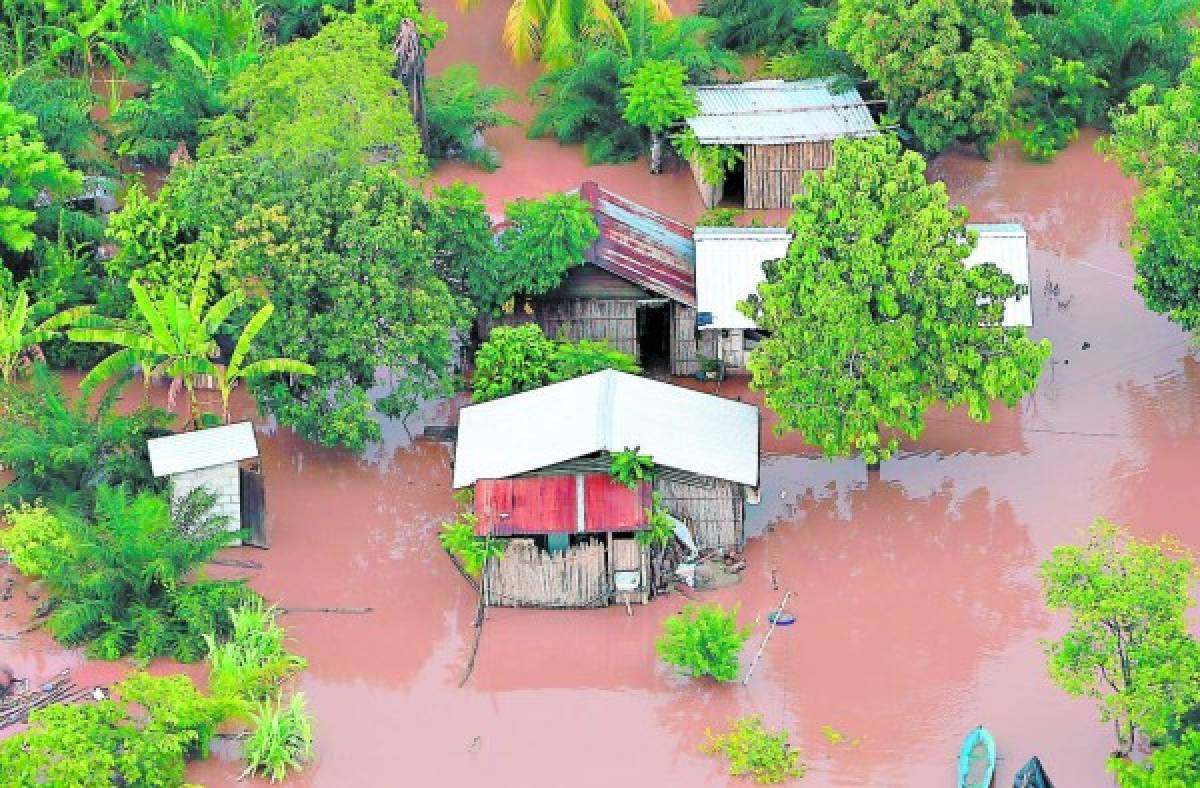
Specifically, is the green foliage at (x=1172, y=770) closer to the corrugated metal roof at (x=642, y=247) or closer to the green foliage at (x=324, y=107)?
the corrugated metal roof at (x=642, y=247)

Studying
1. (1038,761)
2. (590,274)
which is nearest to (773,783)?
(1038,761)

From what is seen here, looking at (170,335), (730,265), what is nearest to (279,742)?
(170,335)

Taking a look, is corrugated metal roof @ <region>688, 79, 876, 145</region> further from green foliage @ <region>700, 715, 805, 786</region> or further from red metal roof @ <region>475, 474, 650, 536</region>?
green foliage @ <region>700, 715, 805, 786</region>

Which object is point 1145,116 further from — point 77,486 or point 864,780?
point 77,486

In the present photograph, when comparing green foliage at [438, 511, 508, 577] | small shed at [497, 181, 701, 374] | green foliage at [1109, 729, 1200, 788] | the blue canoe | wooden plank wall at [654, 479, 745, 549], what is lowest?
the blue canoe

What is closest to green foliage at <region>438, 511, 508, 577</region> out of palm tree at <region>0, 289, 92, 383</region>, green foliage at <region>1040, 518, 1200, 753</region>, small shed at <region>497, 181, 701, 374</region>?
small shed at <region>497, 181, 701, 374</region>

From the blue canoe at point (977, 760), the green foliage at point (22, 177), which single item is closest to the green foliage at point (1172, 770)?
the blue canoe at point (977, 760)
